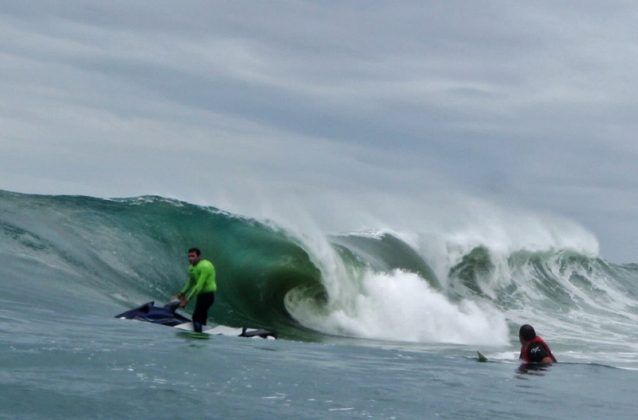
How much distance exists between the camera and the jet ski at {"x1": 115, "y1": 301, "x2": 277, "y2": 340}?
45.6 ft

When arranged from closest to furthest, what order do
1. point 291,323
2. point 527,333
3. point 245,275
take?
point 527,333 → point 291,323 → point 245,275

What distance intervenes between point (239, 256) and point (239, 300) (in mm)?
2369

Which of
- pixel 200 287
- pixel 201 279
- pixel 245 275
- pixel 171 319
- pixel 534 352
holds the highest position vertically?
pixel 245 275

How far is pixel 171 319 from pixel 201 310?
0.66m

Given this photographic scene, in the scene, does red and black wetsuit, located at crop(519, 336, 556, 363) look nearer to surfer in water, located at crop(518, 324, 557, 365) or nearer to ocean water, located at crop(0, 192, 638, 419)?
surfer in water, located at crop(518, 324, 557, 365)

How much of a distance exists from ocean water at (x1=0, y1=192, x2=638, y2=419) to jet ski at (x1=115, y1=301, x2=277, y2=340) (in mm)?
333

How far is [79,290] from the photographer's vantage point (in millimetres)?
16109

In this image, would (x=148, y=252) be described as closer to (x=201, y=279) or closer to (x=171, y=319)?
(x=201, y=279)

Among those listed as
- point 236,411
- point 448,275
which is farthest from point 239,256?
point 236,411

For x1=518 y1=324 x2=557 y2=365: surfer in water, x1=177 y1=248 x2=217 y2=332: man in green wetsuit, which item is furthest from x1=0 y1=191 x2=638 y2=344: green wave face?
x1=518 y1=324 x2=557 y2=365: surfer in water

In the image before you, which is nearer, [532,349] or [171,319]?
[532,349]

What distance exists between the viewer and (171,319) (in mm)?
14258

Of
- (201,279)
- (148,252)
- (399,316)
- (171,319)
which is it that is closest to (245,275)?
(148,252)

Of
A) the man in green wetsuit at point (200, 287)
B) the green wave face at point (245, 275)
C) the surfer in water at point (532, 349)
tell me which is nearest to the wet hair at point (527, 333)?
the surfer in water at point (532, 349)
